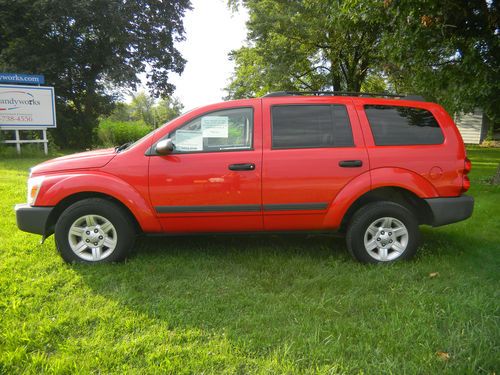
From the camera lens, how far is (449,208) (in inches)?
165

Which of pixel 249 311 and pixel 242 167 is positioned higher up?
pixel 242 167

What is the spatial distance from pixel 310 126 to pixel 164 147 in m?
1.55

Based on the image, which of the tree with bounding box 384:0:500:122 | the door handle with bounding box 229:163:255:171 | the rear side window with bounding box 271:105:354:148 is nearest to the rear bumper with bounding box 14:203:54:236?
the door handle with bounding box 229:163:255:171

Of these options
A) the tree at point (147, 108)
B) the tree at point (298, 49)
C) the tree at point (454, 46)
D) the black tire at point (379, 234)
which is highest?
the tree at point (147, 108)

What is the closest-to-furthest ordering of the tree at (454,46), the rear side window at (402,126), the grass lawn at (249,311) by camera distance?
the grass lawn at (249,311) → the rear side window at (402,126) → the tree at (454,46)

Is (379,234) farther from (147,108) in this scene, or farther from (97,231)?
(147,108)

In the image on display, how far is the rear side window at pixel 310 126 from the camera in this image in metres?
4.20

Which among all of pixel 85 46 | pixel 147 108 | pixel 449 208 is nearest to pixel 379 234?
pixel 449 208

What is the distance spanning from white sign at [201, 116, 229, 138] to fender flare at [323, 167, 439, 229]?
137 cm

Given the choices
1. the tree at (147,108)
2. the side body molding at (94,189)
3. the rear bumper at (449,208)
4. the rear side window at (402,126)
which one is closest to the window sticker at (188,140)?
the side body molding at (94,189)

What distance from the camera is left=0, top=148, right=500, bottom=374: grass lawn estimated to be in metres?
2.57

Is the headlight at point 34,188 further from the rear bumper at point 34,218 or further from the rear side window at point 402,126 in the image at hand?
the rear side window at point 402,126

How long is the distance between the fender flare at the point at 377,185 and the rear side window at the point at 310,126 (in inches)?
16.2

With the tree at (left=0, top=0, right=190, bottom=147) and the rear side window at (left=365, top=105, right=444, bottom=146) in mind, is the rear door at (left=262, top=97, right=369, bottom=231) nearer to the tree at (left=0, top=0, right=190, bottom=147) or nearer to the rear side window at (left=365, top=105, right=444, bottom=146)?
the rear side window at (left=365, top=105, right=444, bottom=146)
